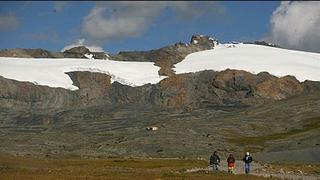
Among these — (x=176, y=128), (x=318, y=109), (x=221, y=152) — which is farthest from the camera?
(x=318, y=109)

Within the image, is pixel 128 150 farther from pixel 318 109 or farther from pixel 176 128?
pixel 318 109

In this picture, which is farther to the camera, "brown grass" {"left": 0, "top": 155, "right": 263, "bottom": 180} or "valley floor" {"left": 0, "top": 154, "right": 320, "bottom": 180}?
"valley floor" {"left": 0, "top": 154, "right": 320, "bottom": 180}

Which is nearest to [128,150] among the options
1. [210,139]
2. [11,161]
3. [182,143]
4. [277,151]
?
[182,143]

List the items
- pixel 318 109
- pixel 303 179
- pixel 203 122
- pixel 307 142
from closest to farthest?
pixel 303 179
pixel 307 142
pixel 203 122
pixel 318 109

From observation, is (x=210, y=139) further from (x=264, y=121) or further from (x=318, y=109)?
(x=318, y=109)

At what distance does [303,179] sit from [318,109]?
143684mm

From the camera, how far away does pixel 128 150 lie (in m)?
138

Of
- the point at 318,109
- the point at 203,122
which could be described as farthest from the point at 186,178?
the point at 318,109

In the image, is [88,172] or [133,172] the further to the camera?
[133,172]

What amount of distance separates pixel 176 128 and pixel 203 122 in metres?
21.0

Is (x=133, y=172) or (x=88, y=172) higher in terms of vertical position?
(x=133, y=172)

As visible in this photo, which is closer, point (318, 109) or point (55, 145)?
point (55, 145)

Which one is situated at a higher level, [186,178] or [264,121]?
[264,121]

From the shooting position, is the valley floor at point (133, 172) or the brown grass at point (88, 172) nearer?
the brown grass at point (88, 172)
